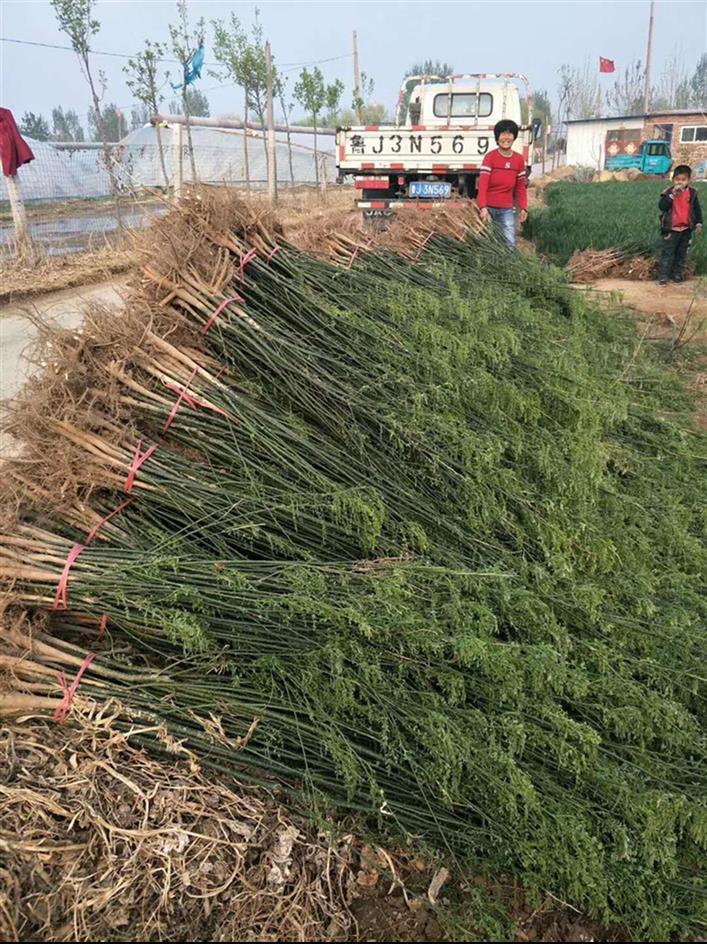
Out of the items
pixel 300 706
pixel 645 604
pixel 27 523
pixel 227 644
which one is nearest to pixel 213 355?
pixel 27 523

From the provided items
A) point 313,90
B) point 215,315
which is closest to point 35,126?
point 313,90

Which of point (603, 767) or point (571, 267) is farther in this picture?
point (571, 267)

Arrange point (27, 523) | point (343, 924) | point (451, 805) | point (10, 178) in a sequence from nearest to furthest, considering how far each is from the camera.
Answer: point (343, 924) → point (451, 805) → point (27, 523) → point (10, 178)

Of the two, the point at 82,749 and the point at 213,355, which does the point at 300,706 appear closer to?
the point at 82,749

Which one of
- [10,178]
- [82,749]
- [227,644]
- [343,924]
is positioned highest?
[10,178]

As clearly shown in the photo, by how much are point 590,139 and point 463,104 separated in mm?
38819

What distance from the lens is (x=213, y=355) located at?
315 centimetres

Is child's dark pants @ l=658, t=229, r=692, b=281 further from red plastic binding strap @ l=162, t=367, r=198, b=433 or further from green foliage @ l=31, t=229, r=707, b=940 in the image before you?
red plastic binding strap @ l=162, t=367, r=198, b=433

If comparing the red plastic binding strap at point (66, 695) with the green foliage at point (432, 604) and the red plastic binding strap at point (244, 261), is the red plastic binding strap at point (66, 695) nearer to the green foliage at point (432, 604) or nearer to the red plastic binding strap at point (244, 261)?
the green foliage at point (432, 604)

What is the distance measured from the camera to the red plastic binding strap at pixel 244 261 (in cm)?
339

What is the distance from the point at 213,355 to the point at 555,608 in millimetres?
1865

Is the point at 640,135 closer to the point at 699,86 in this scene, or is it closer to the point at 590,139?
the point at 590,139

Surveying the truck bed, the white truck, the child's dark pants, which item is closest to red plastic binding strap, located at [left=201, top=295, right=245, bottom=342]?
the white truck

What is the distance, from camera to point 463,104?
1228 centimetres
